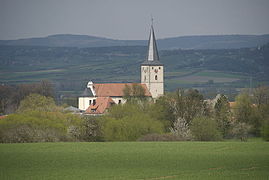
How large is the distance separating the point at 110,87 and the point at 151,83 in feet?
21.8

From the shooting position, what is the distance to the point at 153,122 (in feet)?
230

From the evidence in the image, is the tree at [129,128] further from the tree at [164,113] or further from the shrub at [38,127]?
the tree at [164,113]

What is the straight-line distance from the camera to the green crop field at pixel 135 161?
30.9 m

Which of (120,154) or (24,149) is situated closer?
(120,154)

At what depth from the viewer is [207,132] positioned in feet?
220

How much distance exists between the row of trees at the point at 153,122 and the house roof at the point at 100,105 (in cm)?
1467

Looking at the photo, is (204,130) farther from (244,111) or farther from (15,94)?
(15,94)

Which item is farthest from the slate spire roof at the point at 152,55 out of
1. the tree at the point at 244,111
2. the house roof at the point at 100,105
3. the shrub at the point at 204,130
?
the shrub at the point at 204,130

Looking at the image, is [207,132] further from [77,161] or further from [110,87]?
[110,87]

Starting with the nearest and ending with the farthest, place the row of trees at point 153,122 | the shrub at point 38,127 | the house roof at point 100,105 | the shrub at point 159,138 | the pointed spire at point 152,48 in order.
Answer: the shrub at point 38,127 → the shrub at point 159,138 → the row of trees at point 153,122 → the house roof at point 100,105 → the pointed spire at point 152,48

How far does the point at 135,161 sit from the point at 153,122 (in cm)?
3302

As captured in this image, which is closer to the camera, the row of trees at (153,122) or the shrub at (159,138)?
the shrub at (159,138)

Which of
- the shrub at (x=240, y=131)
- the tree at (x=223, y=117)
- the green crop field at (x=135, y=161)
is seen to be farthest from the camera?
the tree at (x=223, y=117)

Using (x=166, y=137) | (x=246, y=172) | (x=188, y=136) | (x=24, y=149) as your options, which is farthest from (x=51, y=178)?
(x=188, y=136)
